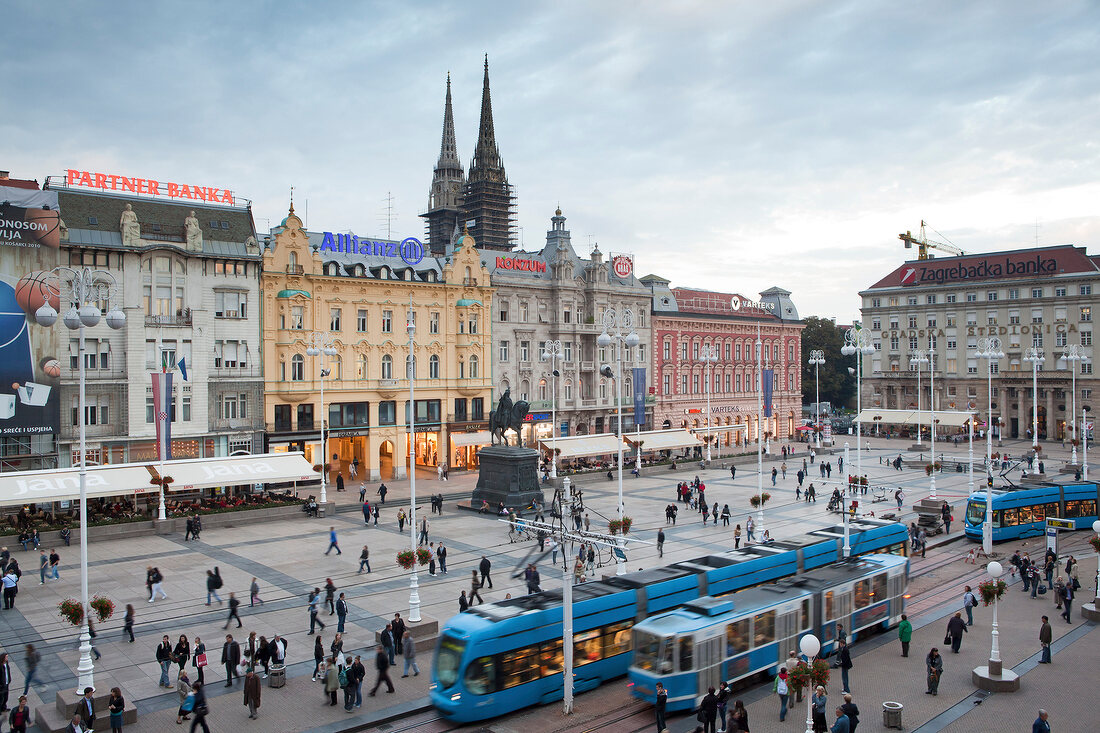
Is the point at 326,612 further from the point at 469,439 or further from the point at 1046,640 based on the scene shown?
the point at 469,439

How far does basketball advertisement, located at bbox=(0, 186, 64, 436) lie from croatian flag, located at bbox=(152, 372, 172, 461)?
7568 mm

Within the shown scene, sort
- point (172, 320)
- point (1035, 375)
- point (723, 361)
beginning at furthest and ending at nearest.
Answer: point (723, 361), point (1035, 375), point (172, 320)

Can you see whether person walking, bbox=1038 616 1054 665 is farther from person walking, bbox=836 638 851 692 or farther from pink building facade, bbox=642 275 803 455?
pink building facade, bbox=642 275 803 455

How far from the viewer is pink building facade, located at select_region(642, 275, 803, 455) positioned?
88.8 metres

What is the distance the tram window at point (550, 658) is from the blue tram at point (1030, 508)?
1142 inches

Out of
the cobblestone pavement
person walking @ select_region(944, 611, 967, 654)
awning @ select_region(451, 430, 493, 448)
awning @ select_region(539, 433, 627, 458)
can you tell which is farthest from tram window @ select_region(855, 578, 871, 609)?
awning @ select_region(451, 430, 493, 448)

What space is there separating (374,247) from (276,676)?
1949 inches

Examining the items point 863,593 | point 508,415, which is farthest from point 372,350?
point 863,593

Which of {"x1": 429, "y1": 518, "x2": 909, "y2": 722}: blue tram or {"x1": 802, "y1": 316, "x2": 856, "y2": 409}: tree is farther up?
{"x1": 802, "y1": 316, "x2": 856, "y2": 409}: tree

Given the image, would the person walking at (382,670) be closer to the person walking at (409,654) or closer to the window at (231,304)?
the person walking at (409,654)

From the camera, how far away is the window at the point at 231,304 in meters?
57.7

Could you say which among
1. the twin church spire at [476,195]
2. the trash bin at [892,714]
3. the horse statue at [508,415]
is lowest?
the trash bin at [892,714]

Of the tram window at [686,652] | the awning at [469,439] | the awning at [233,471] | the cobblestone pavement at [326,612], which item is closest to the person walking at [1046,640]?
the cobblestone pavement at [326,612]

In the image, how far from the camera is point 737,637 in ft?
70.2
